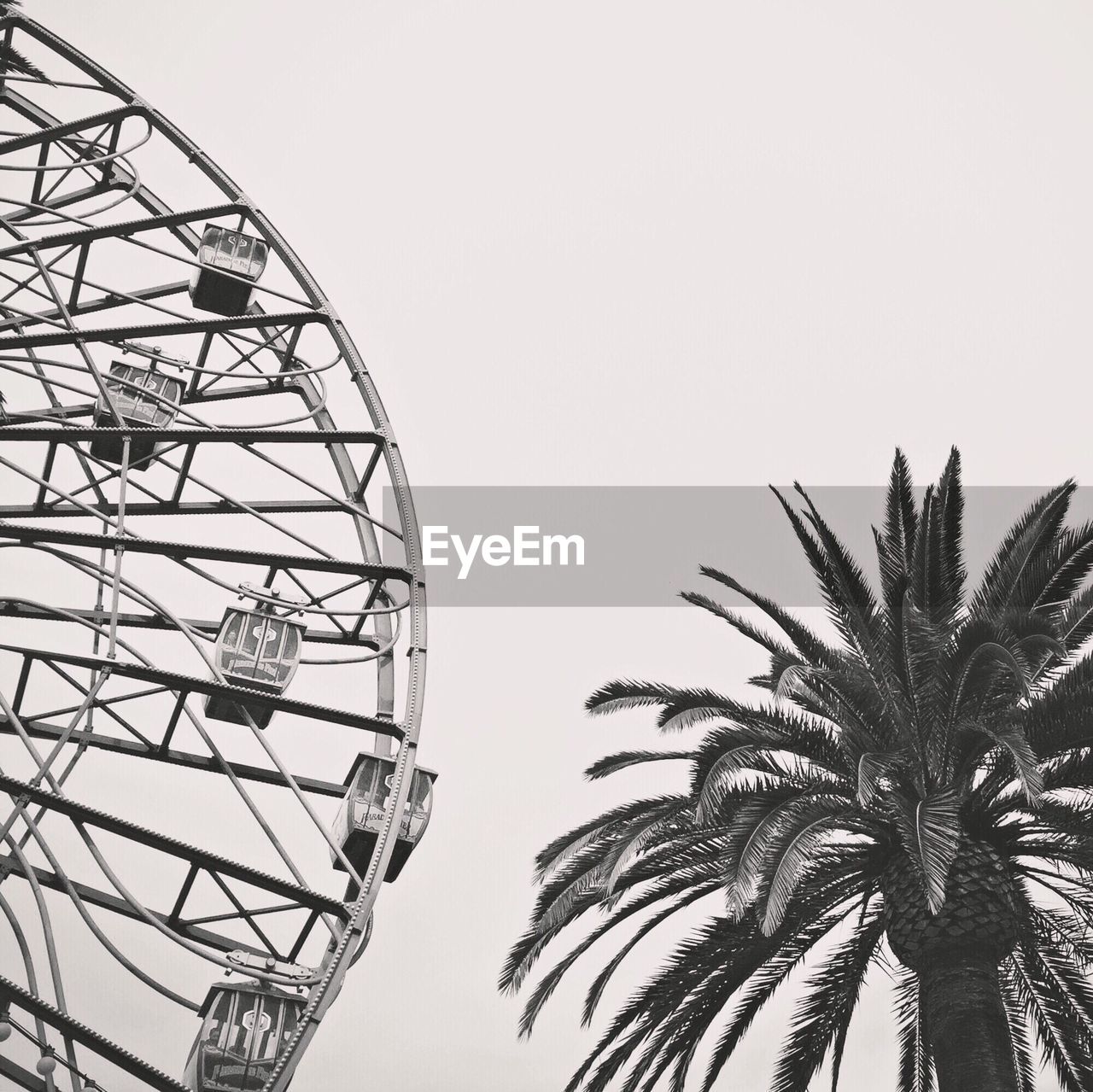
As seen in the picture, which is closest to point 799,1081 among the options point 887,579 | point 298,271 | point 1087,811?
point 1087,811

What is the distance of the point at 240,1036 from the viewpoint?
40.3ft

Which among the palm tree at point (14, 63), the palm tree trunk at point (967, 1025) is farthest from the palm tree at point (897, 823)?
the palm tree at point (14, 63)

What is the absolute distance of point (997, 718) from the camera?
15289 millimetres

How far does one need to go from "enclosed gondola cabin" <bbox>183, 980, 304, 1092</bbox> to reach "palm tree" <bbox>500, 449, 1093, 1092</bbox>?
13.6 ft

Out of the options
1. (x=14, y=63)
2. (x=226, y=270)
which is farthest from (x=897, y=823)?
(x=14, y=63)

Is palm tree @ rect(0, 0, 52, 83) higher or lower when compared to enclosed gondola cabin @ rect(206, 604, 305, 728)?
higher

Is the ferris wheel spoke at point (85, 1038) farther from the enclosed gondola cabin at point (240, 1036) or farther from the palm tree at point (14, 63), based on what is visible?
the palm tree at point (14, 63)

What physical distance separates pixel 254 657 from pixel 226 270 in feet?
18.5

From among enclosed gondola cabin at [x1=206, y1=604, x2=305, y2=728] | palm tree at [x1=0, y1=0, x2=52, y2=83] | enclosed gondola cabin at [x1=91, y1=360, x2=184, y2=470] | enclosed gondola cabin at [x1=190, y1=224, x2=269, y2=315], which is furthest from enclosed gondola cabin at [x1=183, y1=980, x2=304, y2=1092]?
palm tree at [x1=0, y1=0, x2=52, y2=83]

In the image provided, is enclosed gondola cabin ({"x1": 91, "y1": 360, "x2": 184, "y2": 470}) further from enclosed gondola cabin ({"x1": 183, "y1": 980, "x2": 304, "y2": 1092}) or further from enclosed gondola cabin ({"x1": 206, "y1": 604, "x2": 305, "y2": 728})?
enclosed gondola cabin ({"x1": 183, "y1": 980, "x2": 304, "y2": 1092})

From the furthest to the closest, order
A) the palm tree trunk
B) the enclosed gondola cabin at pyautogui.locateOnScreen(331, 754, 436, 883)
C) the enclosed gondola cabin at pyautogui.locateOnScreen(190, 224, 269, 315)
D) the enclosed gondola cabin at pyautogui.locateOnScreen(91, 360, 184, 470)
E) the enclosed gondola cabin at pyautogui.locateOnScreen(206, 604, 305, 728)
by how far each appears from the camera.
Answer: the enclosed gondola cabin at pyautogui.locateOnScreen(190, 224, 269, 315) < the enclosed gondola cabin at pyautogui.locateOnScreen(91, 360, 184, 470) < the enclosed gondola cabin at pyautogui.locateOnScreen(206, 604, 305, 728) < the enclosed gondola cabin at pyautogui.locateOnScreen(331, 754, 436, 883) < the palm tree trunk

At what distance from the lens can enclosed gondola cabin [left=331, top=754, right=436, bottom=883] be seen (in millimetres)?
14039

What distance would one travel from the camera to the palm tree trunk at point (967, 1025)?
545 inches

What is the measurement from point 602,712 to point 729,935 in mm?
3002
